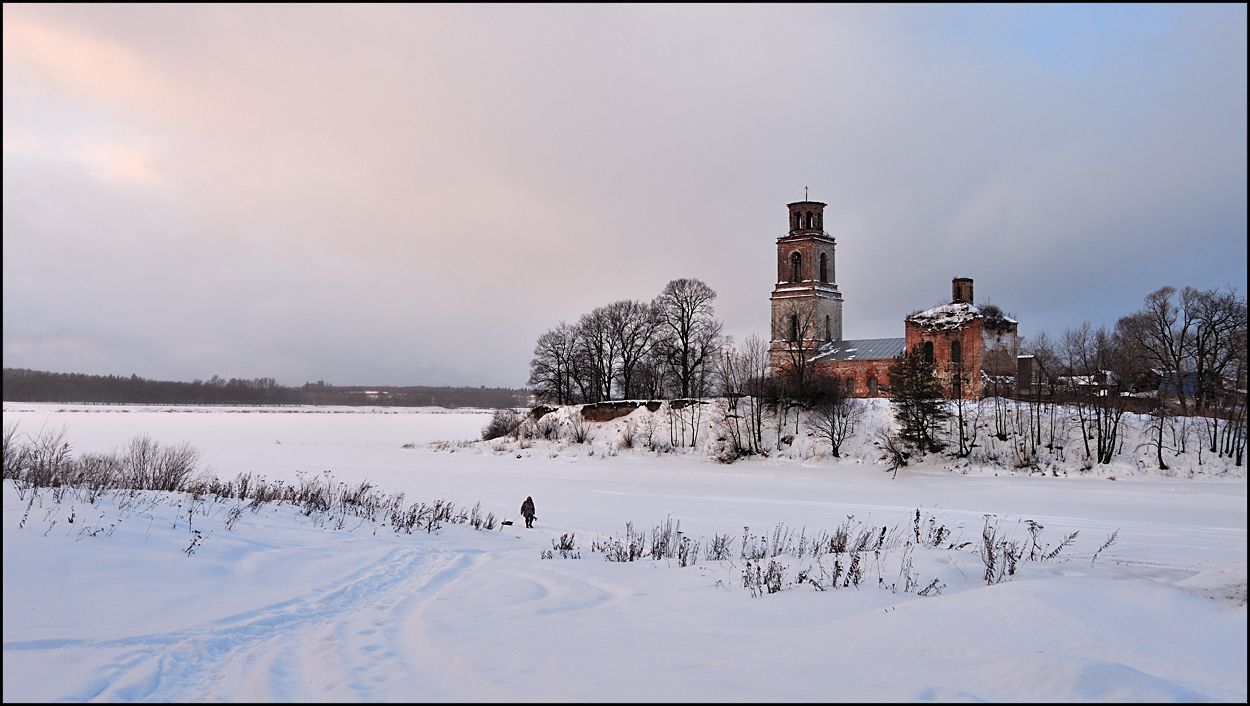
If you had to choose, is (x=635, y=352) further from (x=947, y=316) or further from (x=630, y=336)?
(x=947, y=316)

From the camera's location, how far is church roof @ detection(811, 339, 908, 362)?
187 feet

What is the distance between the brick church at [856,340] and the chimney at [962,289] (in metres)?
0.08

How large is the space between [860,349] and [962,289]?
9.43 meters

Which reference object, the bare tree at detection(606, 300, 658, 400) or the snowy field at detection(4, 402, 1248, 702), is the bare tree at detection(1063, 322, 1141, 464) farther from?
the bare tree at detection(606, 300, 658, 400)

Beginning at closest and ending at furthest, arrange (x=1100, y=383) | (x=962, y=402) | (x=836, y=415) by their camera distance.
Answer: (x=1100, y=383)
(x=836, y=415)
(x=962, y=402)

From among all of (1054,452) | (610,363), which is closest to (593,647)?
(1054,452)

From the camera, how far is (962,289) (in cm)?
5741

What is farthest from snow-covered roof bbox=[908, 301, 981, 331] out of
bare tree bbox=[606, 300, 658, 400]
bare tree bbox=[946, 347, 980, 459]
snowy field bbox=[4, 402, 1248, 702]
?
snowy field bbox=[4, 402, 1248, 702]

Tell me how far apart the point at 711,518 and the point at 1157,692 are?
18.3 metres

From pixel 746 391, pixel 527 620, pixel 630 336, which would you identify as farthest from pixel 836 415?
pixel 527 620

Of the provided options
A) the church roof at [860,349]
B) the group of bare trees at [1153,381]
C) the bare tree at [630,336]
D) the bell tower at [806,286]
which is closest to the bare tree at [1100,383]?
the group of bare trees at [1153,381]

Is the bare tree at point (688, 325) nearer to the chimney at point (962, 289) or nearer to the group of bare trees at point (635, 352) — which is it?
the group of bare trees at point (635, 352)

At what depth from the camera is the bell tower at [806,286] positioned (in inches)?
2404

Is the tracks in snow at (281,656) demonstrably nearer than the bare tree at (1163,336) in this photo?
Yes
